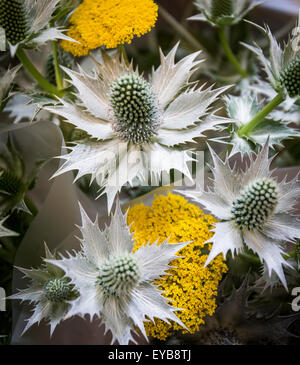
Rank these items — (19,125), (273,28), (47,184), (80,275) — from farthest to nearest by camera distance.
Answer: (273,28) → (47,184) → (19,125) → (80,275)

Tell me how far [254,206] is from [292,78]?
12.4 inches

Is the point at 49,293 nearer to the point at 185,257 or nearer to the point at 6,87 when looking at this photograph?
the point at 185,257

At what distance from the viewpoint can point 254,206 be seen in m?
0.85

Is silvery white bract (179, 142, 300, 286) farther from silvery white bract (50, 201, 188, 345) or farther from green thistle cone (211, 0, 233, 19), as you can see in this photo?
green thistle cone (211, 0, 233, 19)

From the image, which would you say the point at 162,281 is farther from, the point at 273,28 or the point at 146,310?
the point at 273,28

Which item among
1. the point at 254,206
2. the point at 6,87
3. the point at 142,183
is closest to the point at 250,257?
the point at 254,206

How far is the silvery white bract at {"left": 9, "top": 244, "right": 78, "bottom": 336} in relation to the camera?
2.78ft

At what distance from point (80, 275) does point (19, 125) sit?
46 centimetres

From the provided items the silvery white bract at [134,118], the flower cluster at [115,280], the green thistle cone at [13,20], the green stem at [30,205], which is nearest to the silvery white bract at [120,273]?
the flower cluster at [115,280]

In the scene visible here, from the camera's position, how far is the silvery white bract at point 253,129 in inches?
37.9

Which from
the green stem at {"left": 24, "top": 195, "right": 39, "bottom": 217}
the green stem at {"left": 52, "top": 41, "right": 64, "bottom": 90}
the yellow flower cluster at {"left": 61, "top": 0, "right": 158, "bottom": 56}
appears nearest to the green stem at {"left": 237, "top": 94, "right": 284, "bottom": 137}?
the yellow flower cluster at {"left": 61, "top": 0, "right": 158, "bottom": 56}

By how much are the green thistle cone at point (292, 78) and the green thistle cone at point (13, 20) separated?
0.62 meters

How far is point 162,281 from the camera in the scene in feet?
2.87
